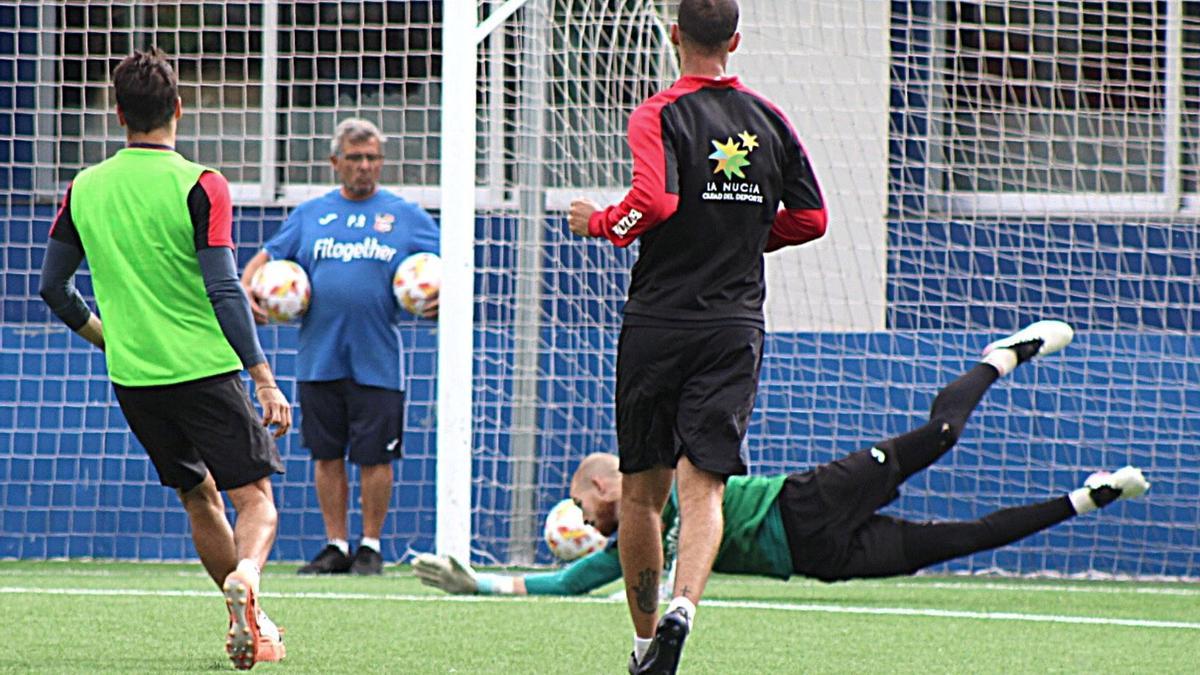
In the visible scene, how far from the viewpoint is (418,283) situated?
8781 millimetres

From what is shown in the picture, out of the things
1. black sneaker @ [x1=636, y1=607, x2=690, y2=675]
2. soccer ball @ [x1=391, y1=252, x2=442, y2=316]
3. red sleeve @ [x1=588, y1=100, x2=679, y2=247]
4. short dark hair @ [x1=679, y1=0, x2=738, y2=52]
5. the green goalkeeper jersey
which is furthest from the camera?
soccer ball @ [x1=391, y1=252, x2=442, y2=316]

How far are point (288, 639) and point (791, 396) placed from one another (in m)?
4.45

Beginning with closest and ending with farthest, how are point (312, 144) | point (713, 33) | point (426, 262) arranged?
point (713, 33) → point (426, 262) → point (312, 144)

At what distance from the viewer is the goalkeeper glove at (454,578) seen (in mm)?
7047

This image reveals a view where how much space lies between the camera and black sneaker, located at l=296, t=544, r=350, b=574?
893cm

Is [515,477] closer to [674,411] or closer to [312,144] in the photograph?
[312,144]

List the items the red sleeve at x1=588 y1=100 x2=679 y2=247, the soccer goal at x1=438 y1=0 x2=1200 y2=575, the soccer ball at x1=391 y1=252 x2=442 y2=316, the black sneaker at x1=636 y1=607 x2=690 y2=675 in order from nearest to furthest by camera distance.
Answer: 1. the black sneaker at x1=636 y1=607 x2=690 y2=675
2. the red sleeve at x1=588 y1=100 x2=679 y2=247
3. the soccer ball at x1=391 y1=252 x2=442 y2=316
4. the soccer goal at x1=438 y1=0 x2=1200 y2=575

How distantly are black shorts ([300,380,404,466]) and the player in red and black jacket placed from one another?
4240mm

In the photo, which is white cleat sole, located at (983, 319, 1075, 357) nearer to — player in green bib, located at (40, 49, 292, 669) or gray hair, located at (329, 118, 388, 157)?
gray hair, located at (329, 118, 388, 157)

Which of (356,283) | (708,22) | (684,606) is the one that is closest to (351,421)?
(356,283)

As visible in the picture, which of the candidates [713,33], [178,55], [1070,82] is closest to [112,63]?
[178,55]

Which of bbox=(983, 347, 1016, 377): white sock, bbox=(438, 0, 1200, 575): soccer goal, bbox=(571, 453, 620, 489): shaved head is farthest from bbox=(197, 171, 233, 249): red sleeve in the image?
bbox=(438, 0, 1200, 575): soccer goal

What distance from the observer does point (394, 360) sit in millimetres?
9133

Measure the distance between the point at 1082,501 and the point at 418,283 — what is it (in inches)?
120
